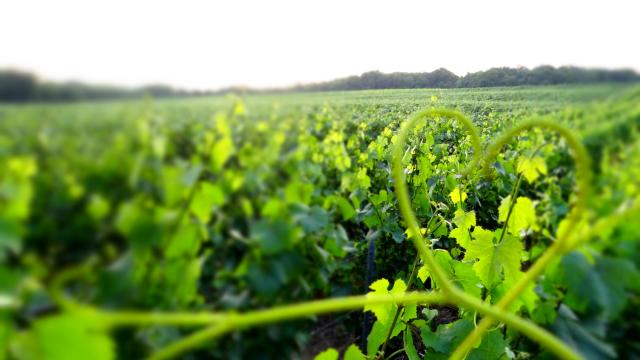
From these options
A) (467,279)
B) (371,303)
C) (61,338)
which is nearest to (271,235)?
(371,303)

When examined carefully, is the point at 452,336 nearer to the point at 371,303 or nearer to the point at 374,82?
the point at 374,82

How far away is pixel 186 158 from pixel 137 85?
5.0 inches

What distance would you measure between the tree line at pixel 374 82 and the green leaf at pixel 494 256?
48 cm

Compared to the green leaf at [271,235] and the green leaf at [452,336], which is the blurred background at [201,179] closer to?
the green leaf at [271,235]

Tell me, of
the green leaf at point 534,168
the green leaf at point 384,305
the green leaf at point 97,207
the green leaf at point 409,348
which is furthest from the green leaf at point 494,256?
the green leaf at point 97,207

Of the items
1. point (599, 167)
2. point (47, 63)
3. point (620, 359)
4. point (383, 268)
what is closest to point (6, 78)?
point (47, 63)

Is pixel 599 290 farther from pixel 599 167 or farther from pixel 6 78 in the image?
pixel 6 78

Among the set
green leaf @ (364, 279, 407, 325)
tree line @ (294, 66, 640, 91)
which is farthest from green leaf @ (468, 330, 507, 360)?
Answer: tree line @ (294, 66, 640, 91)

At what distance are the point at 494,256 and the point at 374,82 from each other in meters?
0.73

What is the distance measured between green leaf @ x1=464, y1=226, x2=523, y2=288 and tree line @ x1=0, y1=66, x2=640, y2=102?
48 centimetres

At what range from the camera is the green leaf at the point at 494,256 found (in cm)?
166

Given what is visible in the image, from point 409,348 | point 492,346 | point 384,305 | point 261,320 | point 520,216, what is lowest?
point 409,348

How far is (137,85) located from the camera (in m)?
0.82

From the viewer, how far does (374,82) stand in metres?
2.03
